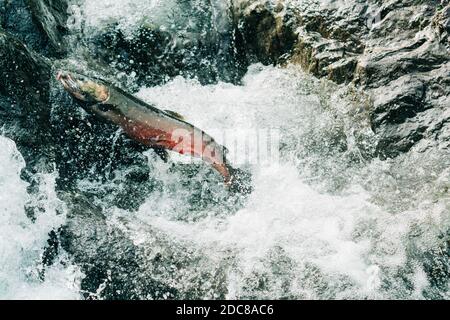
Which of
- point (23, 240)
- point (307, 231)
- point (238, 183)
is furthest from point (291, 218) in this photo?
point (23, 240)

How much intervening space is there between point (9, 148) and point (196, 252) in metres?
1.81

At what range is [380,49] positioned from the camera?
5668 millimetres

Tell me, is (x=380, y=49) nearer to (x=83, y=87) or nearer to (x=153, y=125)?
(x=153, y=125)

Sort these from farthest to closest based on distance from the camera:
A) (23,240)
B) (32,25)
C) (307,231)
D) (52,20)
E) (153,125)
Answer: (52,20), (32,25), (153,125), (307,231), (23,240)

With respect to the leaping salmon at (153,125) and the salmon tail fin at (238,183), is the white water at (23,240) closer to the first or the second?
the leaping salmon at (153,125)

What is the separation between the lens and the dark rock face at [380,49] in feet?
16.9

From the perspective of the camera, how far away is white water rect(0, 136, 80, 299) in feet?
12.5

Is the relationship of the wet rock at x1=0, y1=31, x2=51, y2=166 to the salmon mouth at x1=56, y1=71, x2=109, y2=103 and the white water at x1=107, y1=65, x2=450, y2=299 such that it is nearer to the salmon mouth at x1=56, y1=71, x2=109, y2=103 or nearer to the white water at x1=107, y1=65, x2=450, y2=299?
the salmon mouth at x1=56, y1=71, x2=109, y2=103

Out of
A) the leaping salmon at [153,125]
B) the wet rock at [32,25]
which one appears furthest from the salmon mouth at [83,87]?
the wet rock at [32,25]

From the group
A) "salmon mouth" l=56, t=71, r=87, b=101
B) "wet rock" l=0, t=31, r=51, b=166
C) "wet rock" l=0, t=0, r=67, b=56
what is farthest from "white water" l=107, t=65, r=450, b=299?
"wet rock" l=0, t=0, r=67, b=56

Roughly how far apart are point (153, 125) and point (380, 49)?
2.68 meters

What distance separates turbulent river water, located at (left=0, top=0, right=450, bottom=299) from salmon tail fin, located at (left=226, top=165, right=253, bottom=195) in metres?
0.09
